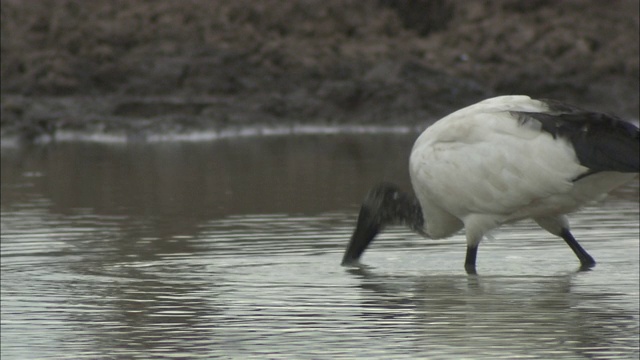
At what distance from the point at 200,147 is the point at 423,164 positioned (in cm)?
783

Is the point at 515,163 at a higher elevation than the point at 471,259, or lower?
higher

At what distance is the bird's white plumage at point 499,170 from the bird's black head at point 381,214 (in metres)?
0.51

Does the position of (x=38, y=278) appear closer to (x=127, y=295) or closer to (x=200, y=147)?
(x=127, y=295)

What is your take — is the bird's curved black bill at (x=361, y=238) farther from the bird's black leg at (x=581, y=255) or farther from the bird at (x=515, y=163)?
the bird's black leg at (x=581, y=255)

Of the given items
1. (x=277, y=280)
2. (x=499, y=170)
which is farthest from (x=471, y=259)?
(x=277, y=280)

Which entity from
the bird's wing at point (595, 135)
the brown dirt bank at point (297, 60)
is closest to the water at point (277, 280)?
the bird's wing at point (595, 135)

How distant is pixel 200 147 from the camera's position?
14.4 meters

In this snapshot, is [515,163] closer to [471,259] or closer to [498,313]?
[471,259]

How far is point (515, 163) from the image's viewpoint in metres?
6.56

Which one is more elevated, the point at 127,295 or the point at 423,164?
the point at 423,164

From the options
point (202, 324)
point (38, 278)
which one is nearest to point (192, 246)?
point (38, 278)

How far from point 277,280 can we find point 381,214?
1.05 m

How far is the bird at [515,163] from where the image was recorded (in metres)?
6.30

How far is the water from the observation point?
5.23m
